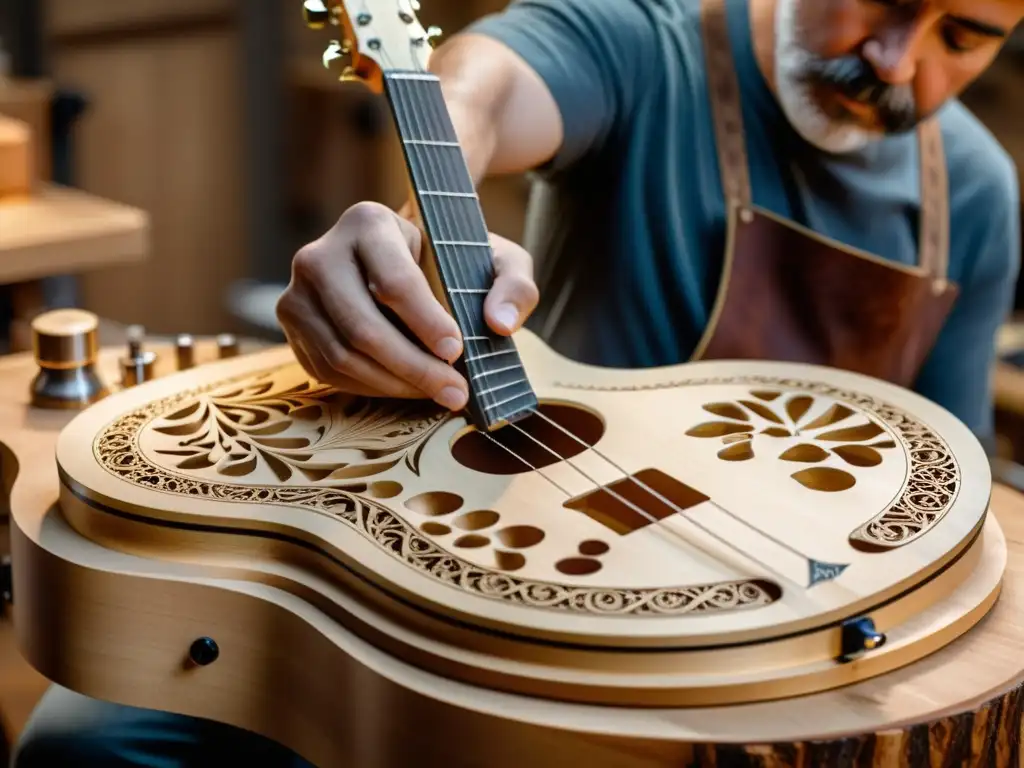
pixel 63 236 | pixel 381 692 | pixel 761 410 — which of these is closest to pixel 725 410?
pixel 761 410

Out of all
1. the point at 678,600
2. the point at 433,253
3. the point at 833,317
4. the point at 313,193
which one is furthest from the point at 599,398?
the point at 313,193

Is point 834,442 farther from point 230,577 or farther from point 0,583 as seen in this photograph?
point 0,583

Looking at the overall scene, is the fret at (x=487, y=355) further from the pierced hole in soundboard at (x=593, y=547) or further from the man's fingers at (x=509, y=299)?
the pierced hole in soundboard at (x=593, y=547)

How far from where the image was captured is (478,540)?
73 cm

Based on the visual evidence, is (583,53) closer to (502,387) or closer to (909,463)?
(502,387)

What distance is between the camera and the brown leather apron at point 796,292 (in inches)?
48.5

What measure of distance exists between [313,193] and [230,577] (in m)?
3.11

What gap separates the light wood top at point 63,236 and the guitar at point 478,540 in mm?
830

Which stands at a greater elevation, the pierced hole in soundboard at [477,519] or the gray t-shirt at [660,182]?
the gray t-shirt at [660,182]

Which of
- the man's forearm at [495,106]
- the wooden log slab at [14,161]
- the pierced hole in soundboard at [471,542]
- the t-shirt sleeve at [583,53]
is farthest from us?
the wooden log slab at [14,161]

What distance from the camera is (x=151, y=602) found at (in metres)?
0.74

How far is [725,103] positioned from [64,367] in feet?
2.40

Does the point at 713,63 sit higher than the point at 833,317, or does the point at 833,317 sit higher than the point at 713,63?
the point at 713,63

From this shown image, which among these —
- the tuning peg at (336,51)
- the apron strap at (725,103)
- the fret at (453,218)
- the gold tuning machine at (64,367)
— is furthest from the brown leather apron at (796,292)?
the gold tuning machine at (64,367)
